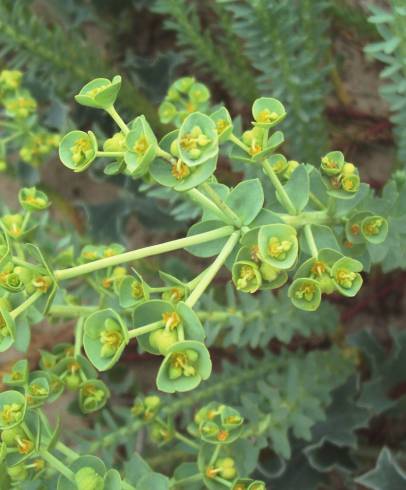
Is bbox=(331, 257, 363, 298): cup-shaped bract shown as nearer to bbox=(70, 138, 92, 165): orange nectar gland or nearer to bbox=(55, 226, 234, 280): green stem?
bbox=(55, 226, 234, 280): green stem

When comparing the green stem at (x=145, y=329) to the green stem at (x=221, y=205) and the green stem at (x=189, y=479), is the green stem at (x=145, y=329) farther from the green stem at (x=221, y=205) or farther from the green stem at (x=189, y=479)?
the green stem at (x=189, y=479)

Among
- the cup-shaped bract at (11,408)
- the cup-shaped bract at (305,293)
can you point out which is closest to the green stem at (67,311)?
the cup-shaped bract at (11,408)

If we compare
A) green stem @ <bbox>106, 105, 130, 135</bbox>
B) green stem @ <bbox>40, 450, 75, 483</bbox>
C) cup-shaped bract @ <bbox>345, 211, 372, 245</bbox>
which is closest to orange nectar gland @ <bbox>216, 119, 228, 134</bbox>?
green stem @ <bbox>106, 105, 130, 135</bbox>

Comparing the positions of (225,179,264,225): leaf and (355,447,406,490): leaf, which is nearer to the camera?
(225,179,264,225): leaf

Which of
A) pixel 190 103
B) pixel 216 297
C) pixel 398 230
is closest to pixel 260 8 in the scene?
pixel 190 103

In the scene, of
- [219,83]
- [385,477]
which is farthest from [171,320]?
[219,83]

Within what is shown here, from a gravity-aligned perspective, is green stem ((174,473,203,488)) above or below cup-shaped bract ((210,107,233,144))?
below
